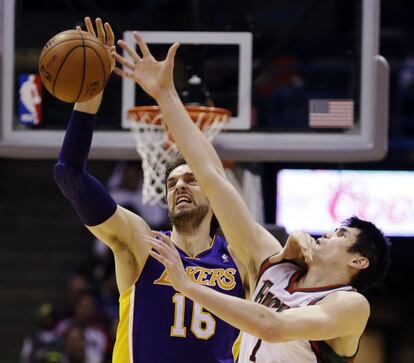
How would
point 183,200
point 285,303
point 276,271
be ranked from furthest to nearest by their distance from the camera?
point 183,200 < point 276,271 < point 285,303

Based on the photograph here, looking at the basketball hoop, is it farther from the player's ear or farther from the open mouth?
the player's ear

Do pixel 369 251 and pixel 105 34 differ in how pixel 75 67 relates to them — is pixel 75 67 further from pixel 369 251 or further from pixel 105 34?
pixel 369 251

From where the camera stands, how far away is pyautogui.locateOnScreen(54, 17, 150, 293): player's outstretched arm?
3738mm

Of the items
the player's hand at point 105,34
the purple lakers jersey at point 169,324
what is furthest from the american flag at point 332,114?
the player's hand at point 105,34

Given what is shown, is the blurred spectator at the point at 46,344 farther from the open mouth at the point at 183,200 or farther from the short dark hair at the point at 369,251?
the short dark hair at the point at 369,251

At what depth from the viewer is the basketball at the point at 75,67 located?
3.67 meters

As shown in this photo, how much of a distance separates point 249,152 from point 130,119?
662 millimetres

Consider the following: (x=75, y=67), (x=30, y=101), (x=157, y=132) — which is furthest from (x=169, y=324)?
(x=30, y=101)

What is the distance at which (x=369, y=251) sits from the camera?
355 cm

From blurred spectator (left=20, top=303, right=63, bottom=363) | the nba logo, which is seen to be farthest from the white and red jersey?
blurred spectator (left=20, top=303, right=63, bottom=363)

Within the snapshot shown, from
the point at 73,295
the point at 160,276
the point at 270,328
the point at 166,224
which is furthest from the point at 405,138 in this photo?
the point at 270,328

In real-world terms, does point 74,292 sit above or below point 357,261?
below

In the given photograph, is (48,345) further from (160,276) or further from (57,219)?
(160,276)

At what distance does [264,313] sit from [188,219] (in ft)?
3.25
